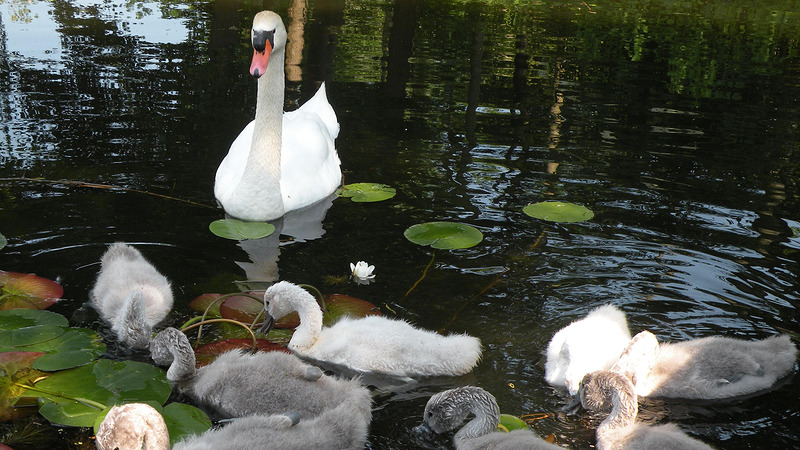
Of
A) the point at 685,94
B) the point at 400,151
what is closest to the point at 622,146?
the point at 400,151

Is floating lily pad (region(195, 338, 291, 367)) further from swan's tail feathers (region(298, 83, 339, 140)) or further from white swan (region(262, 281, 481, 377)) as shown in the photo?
swan's tail feathers (region(298, 83, 339, 140))

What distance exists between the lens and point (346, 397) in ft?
13.5

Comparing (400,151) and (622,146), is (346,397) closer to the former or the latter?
(400,151)

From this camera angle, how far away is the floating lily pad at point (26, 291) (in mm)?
4988

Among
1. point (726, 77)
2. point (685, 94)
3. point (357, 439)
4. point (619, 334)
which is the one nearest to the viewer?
point (357, 439)

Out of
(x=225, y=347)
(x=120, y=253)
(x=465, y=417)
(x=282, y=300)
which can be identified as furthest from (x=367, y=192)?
(x=465, y=417)

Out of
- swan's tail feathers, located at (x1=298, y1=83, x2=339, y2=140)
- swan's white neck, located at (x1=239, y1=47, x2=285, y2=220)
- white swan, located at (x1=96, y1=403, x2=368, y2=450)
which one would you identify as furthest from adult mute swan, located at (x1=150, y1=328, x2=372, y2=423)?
swan's tail feathers, located at (x1=298, y1=83, x2=339, y2=140)

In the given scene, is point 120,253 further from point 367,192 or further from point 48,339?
point 367,192

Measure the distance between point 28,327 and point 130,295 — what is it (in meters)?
0.61

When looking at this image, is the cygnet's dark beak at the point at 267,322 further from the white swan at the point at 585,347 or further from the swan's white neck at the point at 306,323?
the white swan at the point at 585,347

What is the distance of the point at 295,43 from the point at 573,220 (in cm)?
826

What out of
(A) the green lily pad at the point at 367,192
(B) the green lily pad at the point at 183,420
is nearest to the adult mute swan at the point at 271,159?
(A) the green lily pad at the point at 367,192

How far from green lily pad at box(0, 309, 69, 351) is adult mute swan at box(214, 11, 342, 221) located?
2.22 metres

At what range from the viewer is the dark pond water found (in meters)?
5.27
